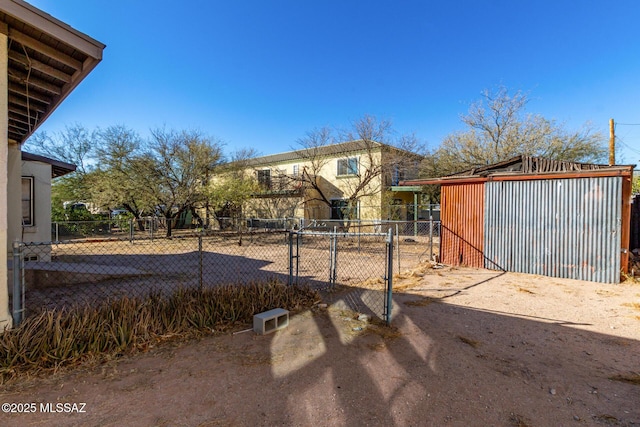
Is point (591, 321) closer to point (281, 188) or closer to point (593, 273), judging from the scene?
point (593, 273)

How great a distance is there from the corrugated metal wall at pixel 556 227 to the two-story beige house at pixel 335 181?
8.99 metres

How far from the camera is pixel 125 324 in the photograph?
3359 mm

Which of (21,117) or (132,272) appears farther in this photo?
(132,272)

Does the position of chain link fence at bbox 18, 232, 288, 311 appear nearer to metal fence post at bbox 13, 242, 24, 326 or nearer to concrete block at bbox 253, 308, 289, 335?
metal fence post at bbox 13, 242, 24, 326

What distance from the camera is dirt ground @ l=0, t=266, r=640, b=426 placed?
2283mm

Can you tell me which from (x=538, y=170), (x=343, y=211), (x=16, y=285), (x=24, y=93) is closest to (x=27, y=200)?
(x=24, y=93)

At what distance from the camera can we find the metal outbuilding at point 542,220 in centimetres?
670

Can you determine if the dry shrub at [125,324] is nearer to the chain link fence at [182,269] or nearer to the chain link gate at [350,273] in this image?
the chain link fence at [182,269]

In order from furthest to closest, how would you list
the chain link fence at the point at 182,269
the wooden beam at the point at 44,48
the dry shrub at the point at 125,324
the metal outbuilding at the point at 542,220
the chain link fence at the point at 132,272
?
the metal outbuilding at the point at 542,220 < the chain link fence at the point at 132,272 < the chain link fence at the point at 182,269 < the wooden beam at the point at 44,48 < the dry shrub at the point at 125,324

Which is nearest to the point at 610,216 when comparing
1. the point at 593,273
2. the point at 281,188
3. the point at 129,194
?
the point at 593,273

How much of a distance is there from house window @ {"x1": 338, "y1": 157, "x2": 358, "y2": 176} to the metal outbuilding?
32.9 ft

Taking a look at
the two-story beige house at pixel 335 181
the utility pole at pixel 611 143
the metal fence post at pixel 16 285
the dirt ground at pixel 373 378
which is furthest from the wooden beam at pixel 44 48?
the utility pole at pixel 611 143

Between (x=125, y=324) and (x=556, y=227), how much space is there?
860 cm

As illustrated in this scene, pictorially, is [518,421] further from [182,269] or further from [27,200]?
[27,200]
